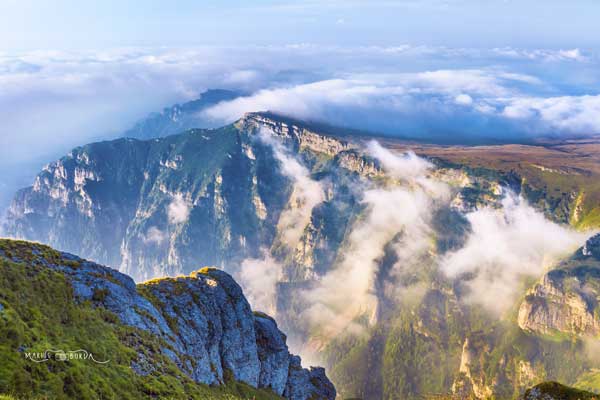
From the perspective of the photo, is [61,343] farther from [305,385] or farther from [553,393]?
[305,385]

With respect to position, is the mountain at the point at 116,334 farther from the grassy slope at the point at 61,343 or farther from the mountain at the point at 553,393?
the mountain at the point at 553,393

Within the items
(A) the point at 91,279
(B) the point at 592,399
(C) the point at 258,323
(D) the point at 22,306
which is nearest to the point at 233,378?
(C) the point at 258,323

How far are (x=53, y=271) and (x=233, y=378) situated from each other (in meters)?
53.0

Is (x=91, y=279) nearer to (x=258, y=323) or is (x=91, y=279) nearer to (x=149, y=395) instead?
(x=149, y=395)

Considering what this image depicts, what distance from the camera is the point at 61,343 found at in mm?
50188

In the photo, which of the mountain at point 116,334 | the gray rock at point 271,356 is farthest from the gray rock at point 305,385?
the mountain at point 116,334

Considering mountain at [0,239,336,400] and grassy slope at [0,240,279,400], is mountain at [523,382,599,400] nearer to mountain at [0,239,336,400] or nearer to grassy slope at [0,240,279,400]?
mountain at [0,239,336,400]

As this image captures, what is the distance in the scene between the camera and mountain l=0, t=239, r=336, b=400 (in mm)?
44344

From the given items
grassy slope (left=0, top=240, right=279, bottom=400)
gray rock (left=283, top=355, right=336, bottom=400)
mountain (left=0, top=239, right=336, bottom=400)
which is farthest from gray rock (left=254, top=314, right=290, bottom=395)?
grassy slope (left=0, top=240, right=279, bottom=400)
